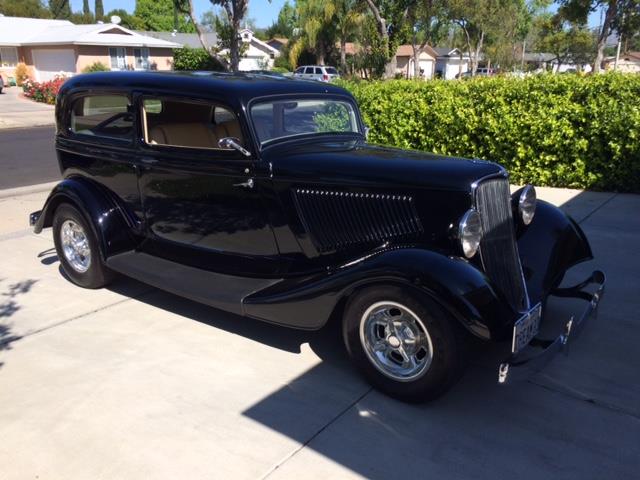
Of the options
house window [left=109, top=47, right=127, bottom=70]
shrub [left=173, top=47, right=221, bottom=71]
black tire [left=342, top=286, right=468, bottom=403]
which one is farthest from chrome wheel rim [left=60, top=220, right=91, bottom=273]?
house window [left=109, top=47, right=127, bottom=70]

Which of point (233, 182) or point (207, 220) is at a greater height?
point (233, 182)

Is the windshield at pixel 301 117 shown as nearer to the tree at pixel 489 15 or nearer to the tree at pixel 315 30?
the tree at pixel 489 15

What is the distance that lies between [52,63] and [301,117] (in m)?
38.2

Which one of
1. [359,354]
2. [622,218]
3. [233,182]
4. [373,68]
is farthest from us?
[373,68]

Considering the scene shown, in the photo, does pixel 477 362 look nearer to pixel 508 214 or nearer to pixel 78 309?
pixel 508 214

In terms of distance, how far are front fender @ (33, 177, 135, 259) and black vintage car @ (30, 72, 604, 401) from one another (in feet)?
0.04

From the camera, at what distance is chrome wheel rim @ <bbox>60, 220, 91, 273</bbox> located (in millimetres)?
Result: 4991

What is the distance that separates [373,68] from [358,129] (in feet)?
55.2

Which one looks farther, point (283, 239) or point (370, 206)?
point (283, 239)

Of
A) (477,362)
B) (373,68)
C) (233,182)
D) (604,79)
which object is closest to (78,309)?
(233,182)

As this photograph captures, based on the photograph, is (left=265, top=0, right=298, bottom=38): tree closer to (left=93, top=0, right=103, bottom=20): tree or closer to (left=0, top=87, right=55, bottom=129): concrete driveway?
(left=93, top=0, right=103, bottom=20): tree

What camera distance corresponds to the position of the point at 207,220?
13.8ft

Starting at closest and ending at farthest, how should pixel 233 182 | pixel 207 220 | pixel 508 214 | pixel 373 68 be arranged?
1. pixel 508 214
2. pixel 233 182
3. pixel 207 220
4. pixel 373 68

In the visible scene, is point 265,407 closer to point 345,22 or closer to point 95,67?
point 95,67
